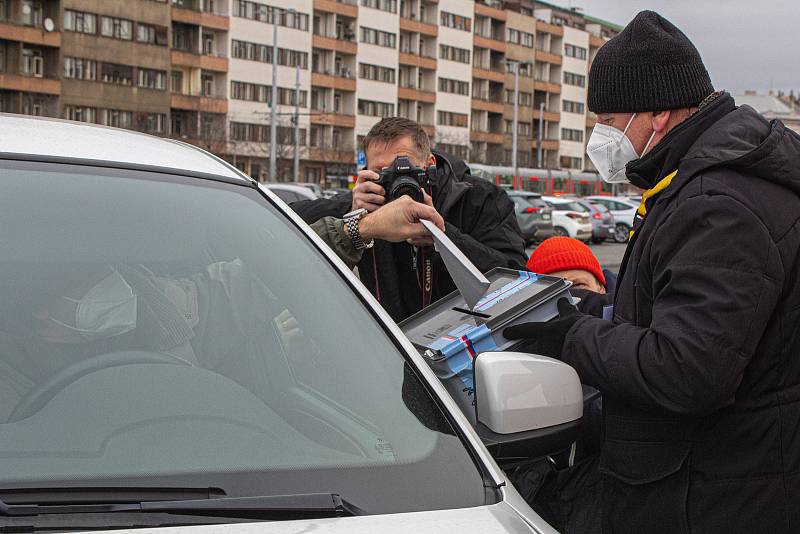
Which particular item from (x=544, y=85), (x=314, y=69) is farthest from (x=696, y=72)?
(x=544, y=85)

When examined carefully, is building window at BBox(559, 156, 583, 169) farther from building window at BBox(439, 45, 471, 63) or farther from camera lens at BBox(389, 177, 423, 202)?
camera lens at BBox(389, 177, 423, 202)

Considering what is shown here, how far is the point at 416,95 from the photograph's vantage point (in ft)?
285

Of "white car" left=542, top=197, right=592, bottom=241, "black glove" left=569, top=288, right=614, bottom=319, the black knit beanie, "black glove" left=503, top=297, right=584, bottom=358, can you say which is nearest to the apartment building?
"white car" left=542, top=197, right=592, bottom=241

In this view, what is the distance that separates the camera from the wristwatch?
Result: 3.49 metres

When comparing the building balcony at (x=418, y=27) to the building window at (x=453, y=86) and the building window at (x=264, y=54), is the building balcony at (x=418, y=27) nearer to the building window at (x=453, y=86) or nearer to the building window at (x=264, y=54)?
the building window at (x=453, y=86)

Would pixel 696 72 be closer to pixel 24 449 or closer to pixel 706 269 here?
pixel 706 269

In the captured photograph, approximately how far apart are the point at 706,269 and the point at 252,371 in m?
0.87

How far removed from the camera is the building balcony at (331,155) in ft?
253

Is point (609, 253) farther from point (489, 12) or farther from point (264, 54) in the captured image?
point (489, 12)

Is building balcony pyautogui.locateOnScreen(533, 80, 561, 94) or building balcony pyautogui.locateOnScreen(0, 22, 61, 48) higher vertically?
building balcony pyautogui.locateOnScreen(533, 80, 561, 94)

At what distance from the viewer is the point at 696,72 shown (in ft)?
8.27

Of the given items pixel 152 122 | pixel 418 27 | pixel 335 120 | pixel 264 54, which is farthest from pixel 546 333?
pixel 418 27

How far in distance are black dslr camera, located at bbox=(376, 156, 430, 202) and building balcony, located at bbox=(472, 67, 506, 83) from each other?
90772mm

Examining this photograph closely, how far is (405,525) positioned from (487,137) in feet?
311
